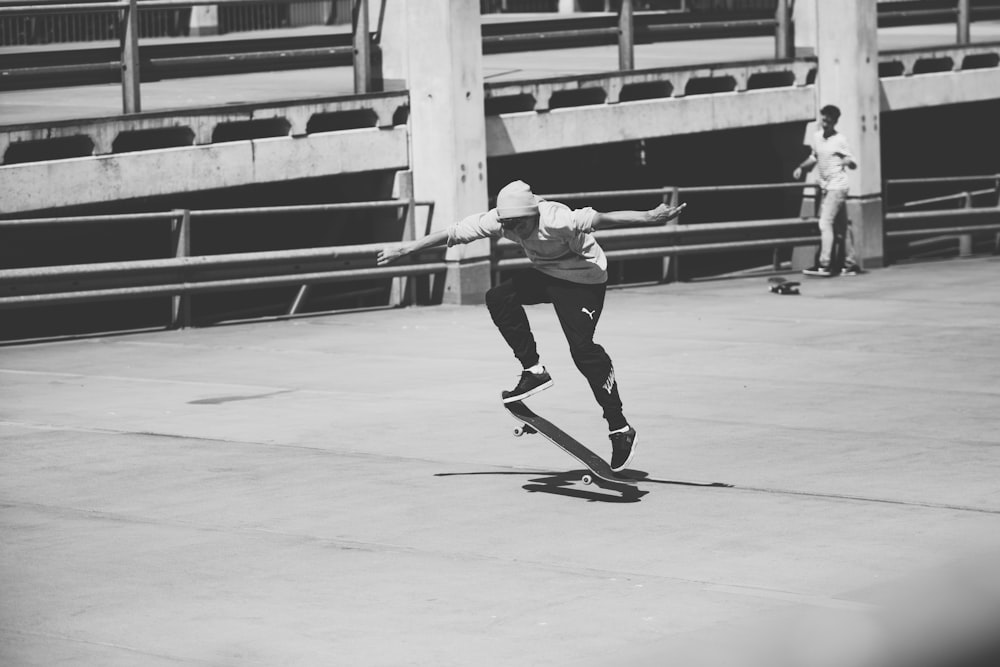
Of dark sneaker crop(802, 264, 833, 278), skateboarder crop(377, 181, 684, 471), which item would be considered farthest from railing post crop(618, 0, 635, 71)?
skateboarder crop(377, 181, 684, 471)

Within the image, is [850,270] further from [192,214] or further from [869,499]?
[869,499]

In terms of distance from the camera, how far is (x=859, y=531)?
21.2 feet

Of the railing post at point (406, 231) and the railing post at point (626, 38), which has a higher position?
the railing post at point (626, 38)

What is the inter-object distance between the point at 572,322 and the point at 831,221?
12.1 meters

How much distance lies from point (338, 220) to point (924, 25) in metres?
17.6

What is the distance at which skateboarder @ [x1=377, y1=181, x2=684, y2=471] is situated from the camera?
746 centimetres

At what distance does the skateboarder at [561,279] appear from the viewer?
7.46 m

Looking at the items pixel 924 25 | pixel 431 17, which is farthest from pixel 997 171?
pixel 431 17

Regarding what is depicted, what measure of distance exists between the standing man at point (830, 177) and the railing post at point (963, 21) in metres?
5.13

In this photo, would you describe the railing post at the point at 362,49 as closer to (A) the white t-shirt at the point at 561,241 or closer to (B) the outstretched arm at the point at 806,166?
(B) the outstretched arm at the point at 806,166

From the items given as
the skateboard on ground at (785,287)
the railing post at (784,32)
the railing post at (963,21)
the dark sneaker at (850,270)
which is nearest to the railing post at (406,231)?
the skateboard on ground at (785,287)

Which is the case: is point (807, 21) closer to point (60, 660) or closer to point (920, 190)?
point (920, 190)

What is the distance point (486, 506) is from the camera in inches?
286

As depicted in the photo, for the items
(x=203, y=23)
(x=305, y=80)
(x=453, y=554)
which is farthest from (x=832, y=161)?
(x=203, y=23)
